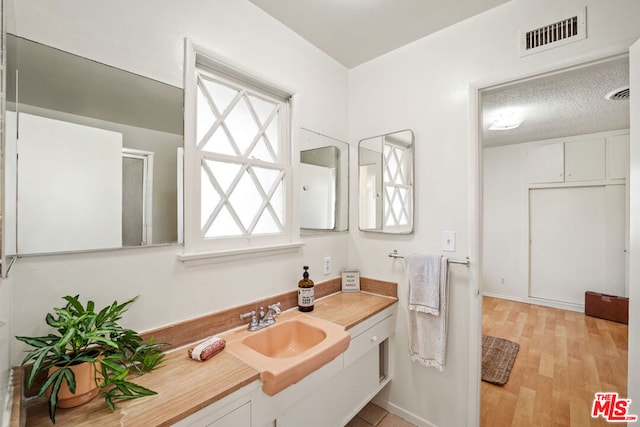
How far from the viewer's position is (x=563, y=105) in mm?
2855

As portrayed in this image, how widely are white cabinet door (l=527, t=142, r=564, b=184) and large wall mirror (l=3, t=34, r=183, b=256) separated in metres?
4.94

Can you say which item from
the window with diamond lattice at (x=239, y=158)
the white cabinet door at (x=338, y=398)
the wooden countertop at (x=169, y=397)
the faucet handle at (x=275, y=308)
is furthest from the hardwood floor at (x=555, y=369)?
the window with diamond lattice at (x=239, y=158)

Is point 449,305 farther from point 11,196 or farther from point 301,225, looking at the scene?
point 11,196

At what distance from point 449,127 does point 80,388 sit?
2102mm

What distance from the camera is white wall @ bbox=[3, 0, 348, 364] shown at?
36.2 inches

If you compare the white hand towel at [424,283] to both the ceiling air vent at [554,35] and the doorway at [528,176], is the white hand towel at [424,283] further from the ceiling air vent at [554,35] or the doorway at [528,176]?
the doorway at [528,176]

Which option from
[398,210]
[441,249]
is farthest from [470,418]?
[398,210]

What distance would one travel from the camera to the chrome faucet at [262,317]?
143cm

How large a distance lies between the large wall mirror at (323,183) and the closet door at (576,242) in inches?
148

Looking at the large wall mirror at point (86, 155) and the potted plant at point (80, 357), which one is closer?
the potted plant at point (80, 357)

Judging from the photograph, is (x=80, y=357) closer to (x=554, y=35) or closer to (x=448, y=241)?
(x=448, y=241)

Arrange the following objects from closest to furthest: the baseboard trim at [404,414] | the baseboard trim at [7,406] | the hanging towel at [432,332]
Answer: the baseboard trim at [7,406] → the hanging towel at [432,332] → the baseboard trim at [404,414]

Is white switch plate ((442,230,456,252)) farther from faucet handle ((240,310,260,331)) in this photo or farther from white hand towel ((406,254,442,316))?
faucet handle ((240,310,260,331))

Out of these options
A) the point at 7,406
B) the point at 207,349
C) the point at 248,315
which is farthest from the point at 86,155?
the point at 248,315
